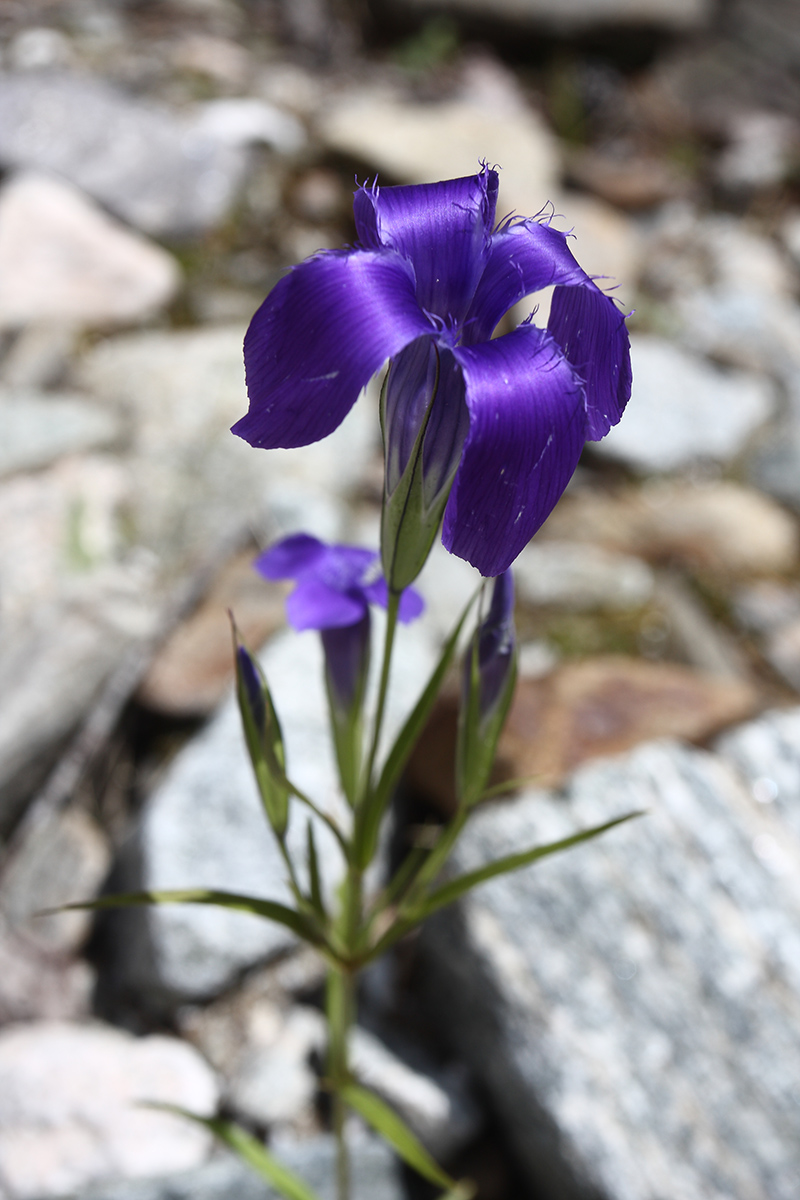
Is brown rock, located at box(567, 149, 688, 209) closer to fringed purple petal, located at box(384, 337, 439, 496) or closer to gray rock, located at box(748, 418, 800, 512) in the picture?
gray rock, located at box(748, 418, 800, 512)

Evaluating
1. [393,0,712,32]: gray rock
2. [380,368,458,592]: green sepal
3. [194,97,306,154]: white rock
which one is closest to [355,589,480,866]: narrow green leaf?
[380,368,458,592]: green sepal

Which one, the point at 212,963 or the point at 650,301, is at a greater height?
the point at 650,301

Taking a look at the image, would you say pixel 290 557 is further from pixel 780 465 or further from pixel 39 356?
pixel 780 465

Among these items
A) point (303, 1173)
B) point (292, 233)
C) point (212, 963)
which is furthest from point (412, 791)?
point (292, 233)

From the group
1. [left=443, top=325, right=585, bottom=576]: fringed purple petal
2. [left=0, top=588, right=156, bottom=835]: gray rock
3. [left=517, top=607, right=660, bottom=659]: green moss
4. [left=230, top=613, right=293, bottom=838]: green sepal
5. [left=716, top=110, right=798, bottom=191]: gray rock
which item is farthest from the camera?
[left=716, top=110, right=798, bottom=191]: gray rock

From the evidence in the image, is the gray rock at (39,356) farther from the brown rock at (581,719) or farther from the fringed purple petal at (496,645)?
the fringed purple petal at (496,645)

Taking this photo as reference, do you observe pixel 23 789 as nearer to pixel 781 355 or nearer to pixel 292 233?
pixel 292 233
